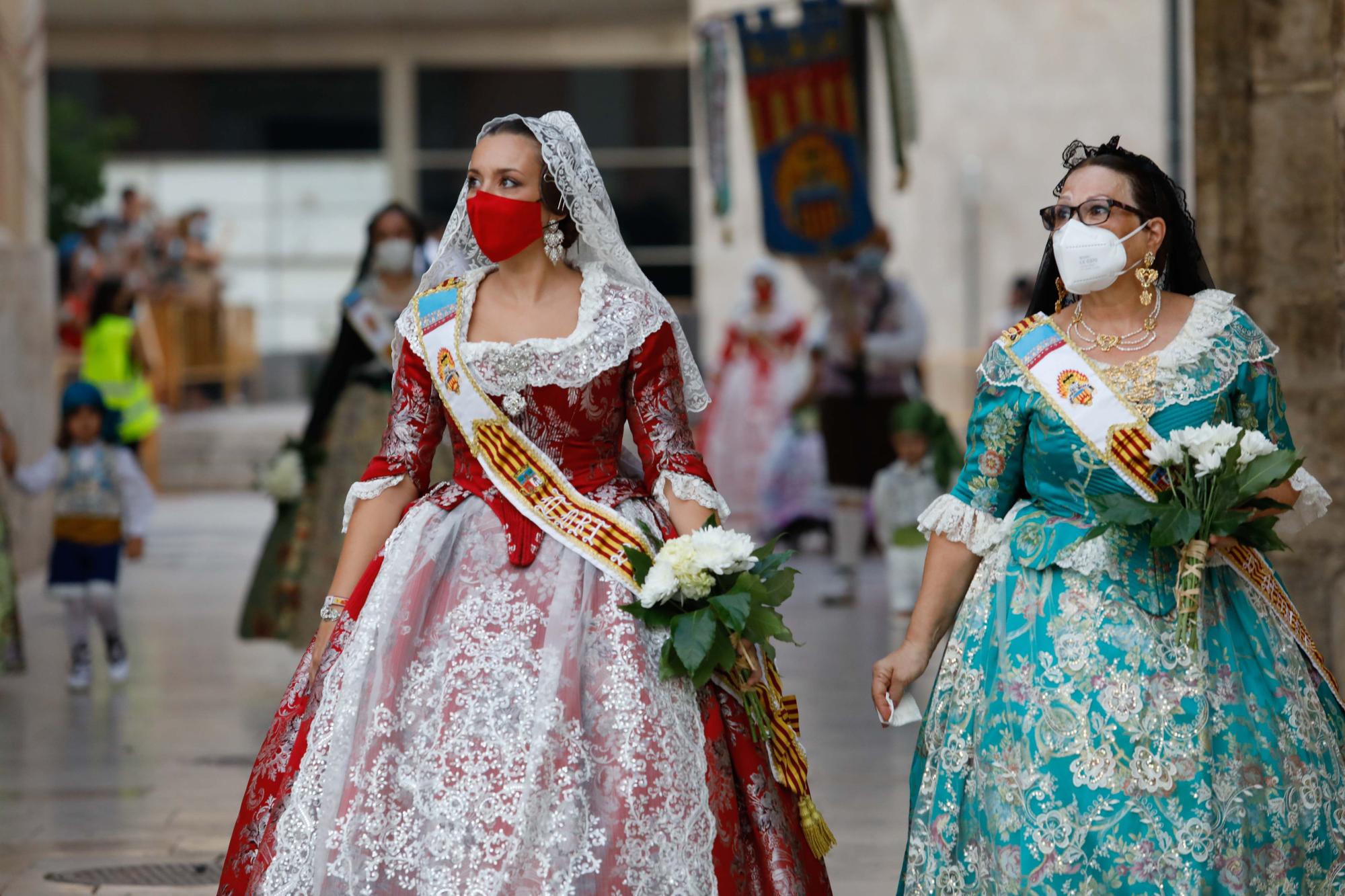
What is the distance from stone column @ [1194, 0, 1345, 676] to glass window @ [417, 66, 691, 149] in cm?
2300

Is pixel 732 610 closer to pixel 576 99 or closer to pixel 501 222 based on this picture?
pixel 501 222

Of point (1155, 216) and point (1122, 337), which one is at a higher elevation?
point (1155, 216)

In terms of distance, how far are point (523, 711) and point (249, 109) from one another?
1079 inches

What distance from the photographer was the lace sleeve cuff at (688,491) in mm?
4312

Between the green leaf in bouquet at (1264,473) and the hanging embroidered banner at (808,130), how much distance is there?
26.1ft

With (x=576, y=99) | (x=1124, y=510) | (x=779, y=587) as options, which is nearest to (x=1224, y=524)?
(x=1124, y=510)

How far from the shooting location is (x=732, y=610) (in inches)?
160

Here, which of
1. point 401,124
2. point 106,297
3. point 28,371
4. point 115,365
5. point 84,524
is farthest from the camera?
point 401,124

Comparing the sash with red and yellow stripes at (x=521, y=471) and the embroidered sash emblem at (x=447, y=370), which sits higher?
the embroidered sash emblem at (x=447, y=370)

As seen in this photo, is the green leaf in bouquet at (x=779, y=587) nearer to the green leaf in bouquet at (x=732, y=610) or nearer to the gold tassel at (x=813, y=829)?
the green leaf in bouquet at (x=732, y=610)

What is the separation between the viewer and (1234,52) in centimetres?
724

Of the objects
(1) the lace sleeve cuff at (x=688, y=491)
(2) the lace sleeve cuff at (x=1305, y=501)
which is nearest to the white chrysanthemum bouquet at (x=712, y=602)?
(1) the lace sleeve cuff at (x=688, y=491)

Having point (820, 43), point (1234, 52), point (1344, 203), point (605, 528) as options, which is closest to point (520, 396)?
point (605, 528)

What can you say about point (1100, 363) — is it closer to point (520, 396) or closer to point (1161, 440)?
point (1161, 440)
